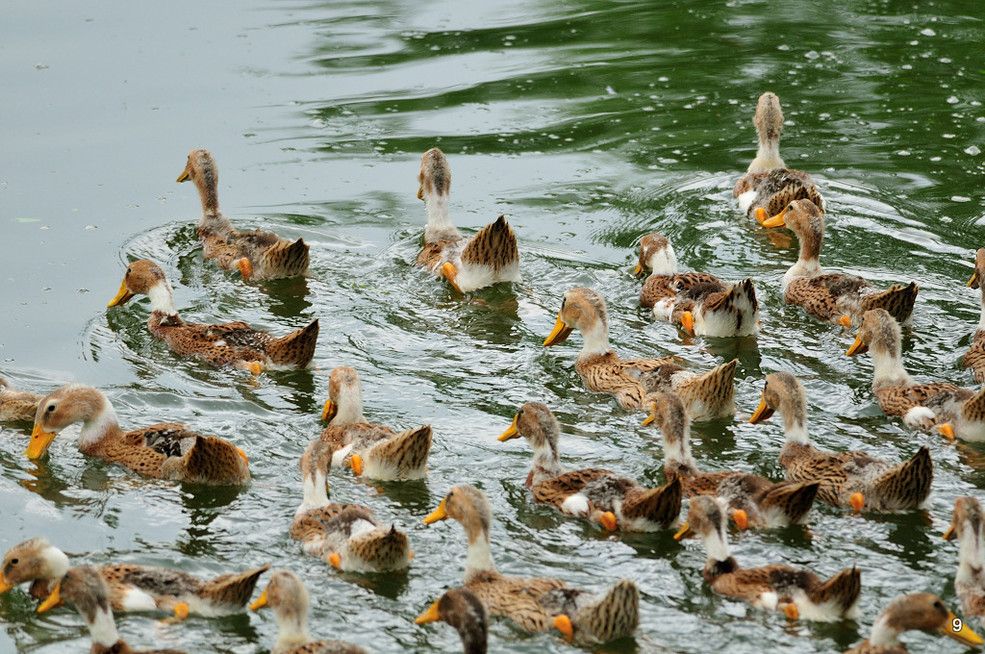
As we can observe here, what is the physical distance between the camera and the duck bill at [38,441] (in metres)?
9.84

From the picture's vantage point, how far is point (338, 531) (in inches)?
324

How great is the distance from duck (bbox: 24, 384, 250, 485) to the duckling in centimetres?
414

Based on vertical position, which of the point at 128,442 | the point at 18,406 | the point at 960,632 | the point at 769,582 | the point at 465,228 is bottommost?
the point at 960,632

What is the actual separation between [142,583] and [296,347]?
3.28 meters

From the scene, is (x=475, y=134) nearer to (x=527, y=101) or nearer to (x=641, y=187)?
(x=527, y=101)

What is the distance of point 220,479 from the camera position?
9.16 meters

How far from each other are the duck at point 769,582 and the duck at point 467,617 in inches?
57.5

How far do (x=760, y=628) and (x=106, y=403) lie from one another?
198 inches

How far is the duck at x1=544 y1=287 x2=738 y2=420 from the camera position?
9.93 m

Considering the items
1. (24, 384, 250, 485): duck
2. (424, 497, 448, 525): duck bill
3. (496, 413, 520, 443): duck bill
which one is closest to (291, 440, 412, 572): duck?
(424, 497, 448, 525): duck bill

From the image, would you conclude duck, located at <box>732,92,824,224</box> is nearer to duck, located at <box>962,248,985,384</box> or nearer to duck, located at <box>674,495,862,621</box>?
duck, located at <box>962,248,985,384</box>

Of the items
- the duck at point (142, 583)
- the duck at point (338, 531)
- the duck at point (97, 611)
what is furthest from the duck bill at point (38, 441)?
the duck at point (97, 611)

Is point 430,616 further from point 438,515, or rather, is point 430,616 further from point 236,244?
point 236,244

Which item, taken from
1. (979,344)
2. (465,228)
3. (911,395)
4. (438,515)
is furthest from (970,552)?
(465,228)
